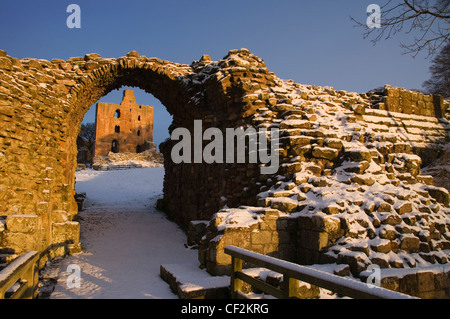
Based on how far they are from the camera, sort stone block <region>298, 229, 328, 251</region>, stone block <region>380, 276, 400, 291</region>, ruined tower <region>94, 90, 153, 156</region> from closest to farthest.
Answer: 1. stone block <region>380, 276, 400, 291</region>
2. stone block <region>298, 229, 328, 251</region>
3. ruined tower <region>94, 90, 153, 156</region>

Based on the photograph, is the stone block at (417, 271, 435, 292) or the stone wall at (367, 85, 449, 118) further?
A: the stone wall at (367, 85, 449, 118)

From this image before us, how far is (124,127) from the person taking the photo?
41.3 metres

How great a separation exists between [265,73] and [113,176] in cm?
1806

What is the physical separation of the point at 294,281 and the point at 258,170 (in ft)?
14.3

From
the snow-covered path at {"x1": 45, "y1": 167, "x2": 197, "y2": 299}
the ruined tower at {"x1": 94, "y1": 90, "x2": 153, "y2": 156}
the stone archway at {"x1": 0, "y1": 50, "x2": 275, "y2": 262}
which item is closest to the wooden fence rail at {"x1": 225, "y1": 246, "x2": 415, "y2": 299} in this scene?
the snow-covered path at {"x1": 45, "y1": 167, "x2": 197, "y2": 299}

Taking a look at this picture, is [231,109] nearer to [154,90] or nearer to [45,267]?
[154,90]

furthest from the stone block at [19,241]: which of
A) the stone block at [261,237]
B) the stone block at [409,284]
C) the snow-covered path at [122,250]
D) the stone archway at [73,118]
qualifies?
the stone block at [409,284]

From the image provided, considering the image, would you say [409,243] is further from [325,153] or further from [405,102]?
[405,102]

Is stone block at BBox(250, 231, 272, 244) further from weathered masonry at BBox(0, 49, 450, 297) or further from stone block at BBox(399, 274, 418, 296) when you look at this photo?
stone block at BBox(399, 274, 418, 296)

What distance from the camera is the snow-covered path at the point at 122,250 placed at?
5492 millimetres

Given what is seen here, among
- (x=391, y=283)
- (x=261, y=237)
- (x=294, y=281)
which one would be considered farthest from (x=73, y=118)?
(x=391, y=283)

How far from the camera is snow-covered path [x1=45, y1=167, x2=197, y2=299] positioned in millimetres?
5492

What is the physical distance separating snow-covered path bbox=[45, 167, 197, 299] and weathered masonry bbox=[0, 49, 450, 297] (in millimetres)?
903
